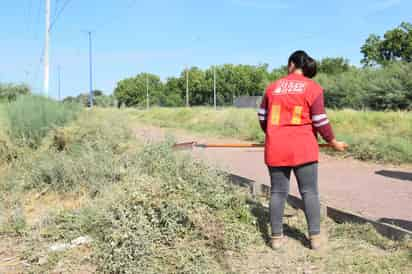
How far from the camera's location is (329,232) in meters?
4.18

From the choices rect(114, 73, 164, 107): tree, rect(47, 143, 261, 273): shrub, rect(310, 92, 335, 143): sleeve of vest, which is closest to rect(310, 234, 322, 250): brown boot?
rect(47, 143, 261, 273): shrub

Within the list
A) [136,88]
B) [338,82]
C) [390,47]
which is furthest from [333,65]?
[136,88]

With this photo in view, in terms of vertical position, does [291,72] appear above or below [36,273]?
above

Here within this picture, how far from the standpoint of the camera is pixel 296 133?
3.64m

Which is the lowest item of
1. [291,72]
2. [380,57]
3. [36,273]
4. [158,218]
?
[36,273]

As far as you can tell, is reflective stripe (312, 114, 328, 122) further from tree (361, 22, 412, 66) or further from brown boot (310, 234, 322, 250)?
tree (361, 22, 412, 66)

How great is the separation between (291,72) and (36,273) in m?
2.78

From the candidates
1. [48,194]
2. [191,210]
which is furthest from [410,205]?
[48,194]

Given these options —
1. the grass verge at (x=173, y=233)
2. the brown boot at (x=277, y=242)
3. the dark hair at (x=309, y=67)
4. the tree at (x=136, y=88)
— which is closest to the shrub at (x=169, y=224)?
the grass verge at (x=173, y=233)

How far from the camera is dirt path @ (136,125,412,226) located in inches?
202

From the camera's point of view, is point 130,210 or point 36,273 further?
point 130,210

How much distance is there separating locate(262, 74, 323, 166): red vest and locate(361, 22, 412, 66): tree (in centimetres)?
4753

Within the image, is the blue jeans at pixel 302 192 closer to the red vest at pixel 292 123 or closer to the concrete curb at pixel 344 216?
the red vest at pixel 292 123

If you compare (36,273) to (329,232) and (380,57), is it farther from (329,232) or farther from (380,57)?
(380,57)
